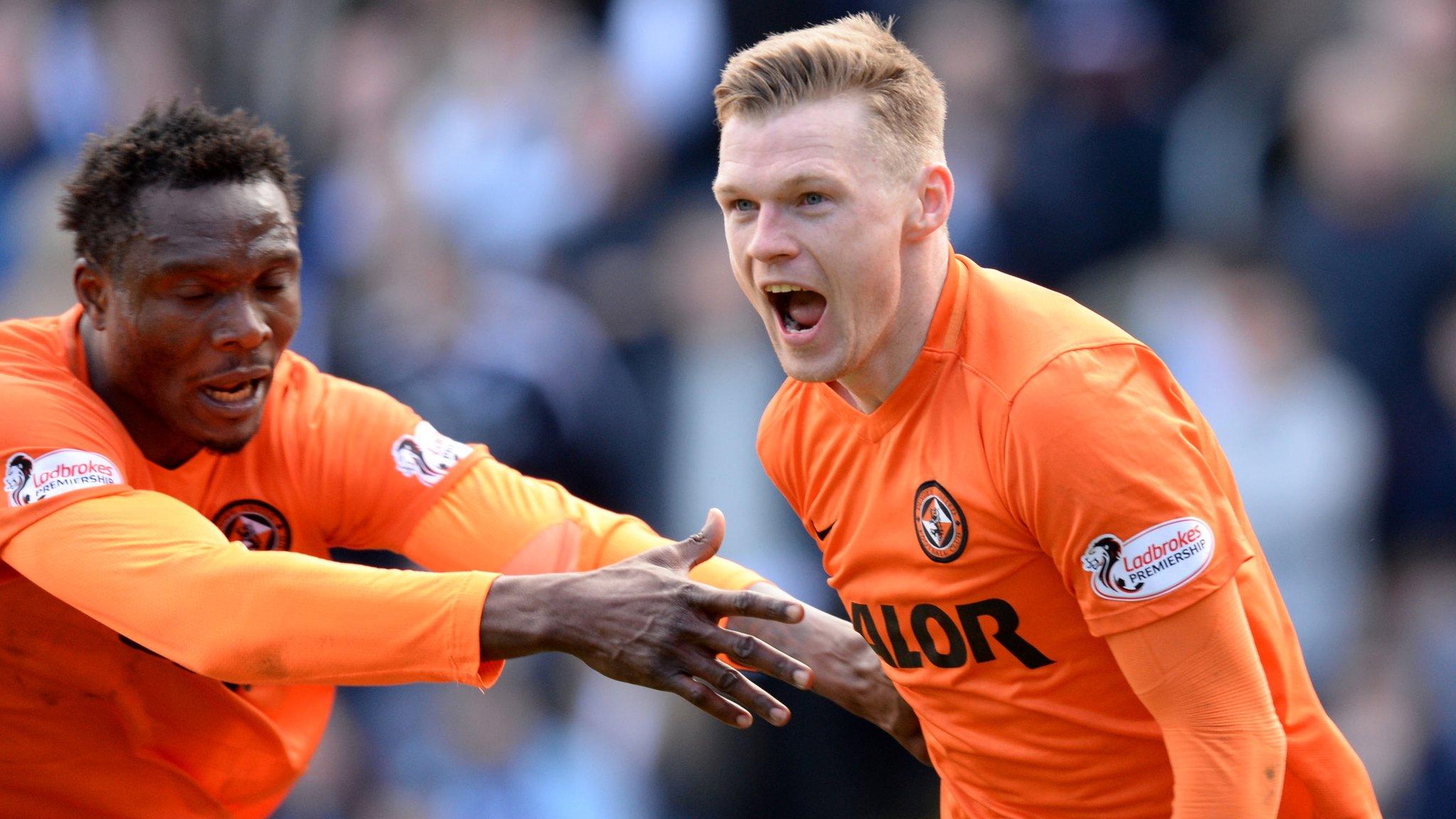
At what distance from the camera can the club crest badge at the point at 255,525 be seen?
12.7 feet

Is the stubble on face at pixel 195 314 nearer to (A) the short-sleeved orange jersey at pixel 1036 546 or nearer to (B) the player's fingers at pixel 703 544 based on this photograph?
(B) the player's fingers at pixel 703 544

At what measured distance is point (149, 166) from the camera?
3756 millimetres

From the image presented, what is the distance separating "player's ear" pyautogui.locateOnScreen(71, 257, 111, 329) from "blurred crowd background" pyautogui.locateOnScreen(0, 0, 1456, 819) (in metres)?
2.60

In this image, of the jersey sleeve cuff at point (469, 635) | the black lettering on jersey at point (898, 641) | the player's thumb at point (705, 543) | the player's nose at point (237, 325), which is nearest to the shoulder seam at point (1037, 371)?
the black lettering on jersey at point (898, 641)

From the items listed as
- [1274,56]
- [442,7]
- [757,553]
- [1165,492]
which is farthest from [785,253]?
[442,7]

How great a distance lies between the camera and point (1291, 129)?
6336 millimetres

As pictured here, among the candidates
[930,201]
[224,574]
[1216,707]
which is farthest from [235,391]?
[1216,707]

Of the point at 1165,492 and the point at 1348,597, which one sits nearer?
the point at 1165,492

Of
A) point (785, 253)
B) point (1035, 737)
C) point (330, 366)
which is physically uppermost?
point (785, 253)

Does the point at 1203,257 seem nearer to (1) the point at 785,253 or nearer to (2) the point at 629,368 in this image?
(2) the point at 629,368

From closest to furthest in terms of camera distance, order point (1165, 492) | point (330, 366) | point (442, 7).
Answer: point (1165, 492)
point (330, 366)
point (442, 7)

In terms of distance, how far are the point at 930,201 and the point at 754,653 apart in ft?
3.23

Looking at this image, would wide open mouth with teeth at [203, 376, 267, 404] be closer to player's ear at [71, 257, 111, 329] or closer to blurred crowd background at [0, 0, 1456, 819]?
player's ear at [71, 257, 111, 329]

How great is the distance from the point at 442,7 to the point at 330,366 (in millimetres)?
1972
